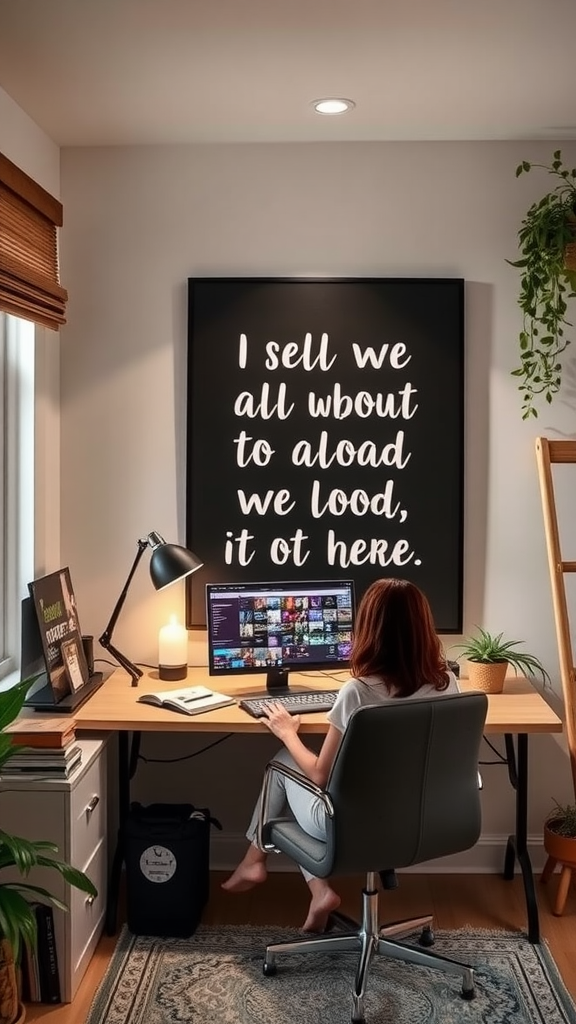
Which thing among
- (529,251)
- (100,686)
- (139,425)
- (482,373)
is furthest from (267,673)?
(529,251)

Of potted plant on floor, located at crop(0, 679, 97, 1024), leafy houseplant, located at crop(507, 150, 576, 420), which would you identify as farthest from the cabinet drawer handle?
leafy houseplant, located at crop(507, 150, 576, 420)

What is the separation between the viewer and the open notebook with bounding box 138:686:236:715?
9.98ft

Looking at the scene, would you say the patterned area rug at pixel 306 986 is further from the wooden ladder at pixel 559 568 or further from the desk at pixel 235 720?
the wooden ladder at pixel 559 568

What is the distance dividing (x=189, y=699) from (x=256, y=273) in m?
1.46

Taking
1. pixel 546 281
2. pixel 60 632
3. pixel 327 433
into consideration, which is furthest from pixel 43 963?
pixel 546 281

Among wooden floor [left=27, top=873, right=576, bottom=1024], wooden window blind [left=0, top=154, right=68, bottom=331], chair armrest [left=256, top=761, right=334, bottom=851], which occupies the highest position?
wooden window blind [left=0, top=154, right=68, bottom=331]

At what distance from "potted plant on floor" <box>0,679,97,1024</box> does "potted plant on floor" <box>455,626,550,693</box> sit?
1.40 m

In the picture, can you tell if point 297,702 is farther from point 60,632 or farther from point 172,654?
point 60,632

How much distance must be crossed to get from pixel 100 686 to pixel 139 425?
907mm

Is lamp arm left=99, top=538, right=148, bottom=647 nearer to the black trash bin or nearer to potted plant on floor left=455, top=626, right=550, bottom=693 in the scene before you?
the black trash bin

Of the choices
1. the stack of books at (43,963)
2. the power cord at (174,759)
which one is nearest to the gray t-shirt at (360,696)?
the stack of books at (43,963)

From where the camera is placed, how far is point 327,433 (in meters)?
3.53

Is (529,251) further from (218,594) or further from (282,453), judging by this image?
(218,594)

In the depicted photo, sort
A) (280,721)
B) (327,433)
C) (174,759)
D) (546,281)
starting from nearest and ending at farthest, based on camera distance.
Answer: (280,721)
(546,281)
(327,433)
(174,759)
